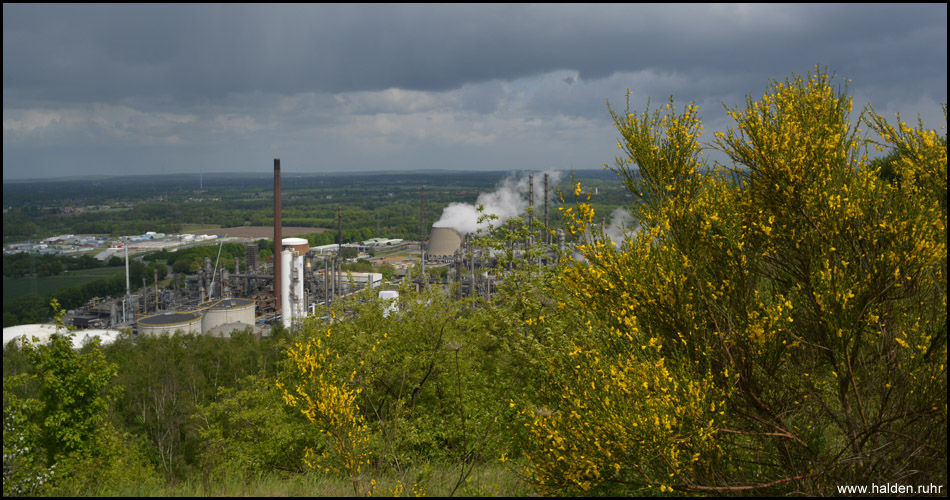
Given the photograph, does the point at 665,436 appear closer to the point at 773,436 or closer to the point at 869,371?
the point at 773,436

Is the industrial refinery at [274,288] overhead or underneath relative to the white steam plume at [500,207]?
underneath

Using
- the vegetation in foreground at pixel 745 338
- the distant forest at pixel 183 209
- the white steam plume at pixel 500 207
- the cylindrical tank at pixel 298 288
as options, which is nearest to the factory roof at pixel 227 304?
the cylindrical tank at pixel 298 288

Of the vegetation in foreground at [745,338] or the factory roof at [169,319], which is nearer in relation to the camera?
the vegetation in foreground at [745,338]

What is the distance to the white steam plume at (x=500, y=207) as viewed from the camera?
53.3 m

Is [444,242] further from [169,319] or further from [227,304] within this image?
[169,319]

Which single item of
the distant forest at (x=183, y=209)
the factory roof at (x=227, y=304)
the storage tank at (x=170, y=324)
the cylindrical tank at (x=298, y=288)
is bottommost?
the storage tank at (x=170, y=324)

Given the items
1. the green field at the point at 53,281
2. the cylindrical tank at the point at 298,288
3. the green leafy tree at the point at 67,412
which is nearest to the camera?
the green leafy tree at the point at 67,412

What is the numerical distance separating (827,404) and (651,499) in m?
1.79

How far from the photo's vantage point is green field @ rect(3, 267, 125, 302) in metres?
41.9

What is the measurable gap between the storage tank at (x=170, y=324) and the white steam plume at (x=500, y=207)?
69.0 feet

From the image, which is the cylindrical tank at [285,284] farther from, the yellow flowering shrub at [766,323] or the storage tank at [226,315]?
the yellow flowering shrub at [766,323]

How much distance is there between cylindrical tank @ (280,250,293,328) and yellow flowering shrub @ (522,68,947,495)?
33112mm

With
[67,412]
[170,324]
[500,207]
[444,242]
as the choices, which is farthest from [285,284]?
[67,412]

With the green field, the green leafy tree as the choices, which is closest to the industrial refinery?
the green field
